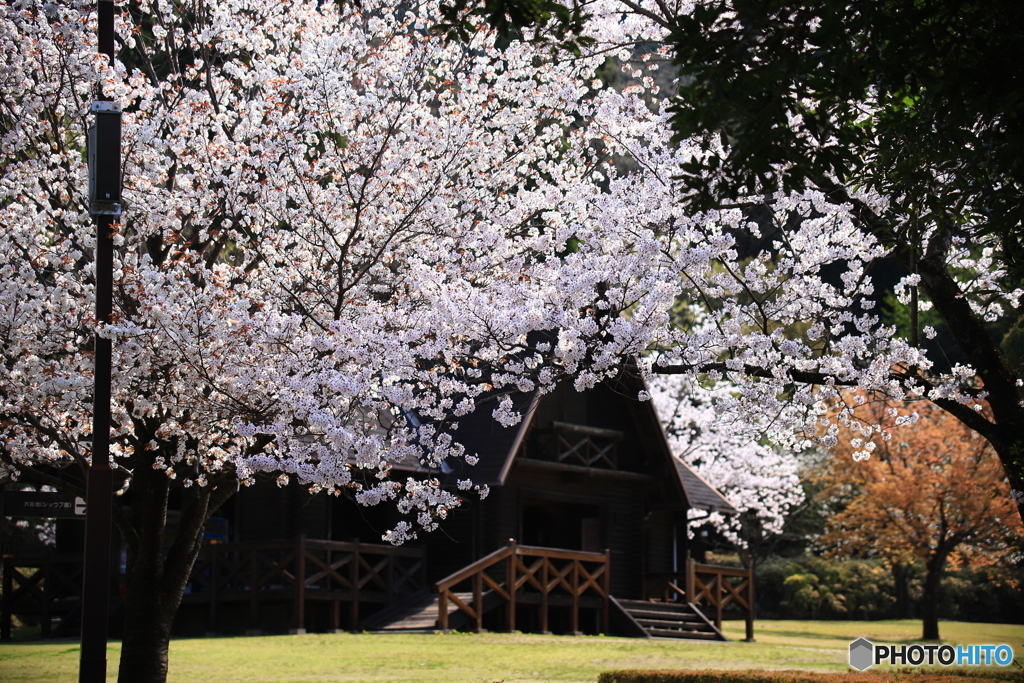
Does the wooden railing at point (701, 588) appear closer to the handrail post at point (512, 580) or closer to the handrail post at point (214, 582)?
the handrail post at point (512, 580)

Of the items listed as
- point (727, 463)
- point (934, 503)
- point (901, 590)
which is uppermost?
point (727, 463)

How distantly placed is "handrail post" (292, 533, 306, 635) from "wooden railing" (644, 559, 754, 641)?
9694 millimetres

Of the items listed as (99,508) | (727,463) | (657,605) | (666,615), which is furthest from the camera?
(727,463)

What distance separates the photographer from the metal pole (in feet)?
30.7

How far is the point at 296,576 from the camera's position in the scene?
20109mm

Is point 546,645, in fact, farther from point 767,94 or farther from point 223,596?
point 767,94

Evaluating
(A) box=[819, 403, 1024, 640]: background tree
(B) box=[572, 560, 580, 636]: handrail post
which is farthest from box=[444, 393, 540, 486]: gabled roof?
(A) box=[819, 403, 1024, 640]: background tree

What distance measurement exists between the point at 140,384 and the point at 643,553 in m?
17.3

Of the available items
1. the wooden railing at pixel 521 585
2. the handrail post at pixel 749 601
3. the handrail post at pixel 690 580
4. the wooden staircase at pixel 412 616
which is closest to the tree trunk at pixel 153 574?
the wooden railing at pixel 521 585

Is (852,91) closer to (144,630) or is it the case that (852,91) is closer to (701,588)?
(144,630)

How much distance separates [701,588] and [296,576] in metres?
11.2

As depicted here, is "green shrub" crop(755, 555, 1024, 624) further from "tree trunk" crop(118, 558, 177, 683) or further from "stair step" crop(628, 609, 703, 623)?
"tree trunk" crop(118, 558, 177, 683)

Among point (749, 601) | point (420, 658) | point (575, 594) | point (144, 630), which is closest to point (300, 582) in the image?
point (420, 658)

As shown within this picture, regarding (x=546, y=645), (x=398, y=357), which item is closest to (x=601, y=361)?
(x=398, y=357)
